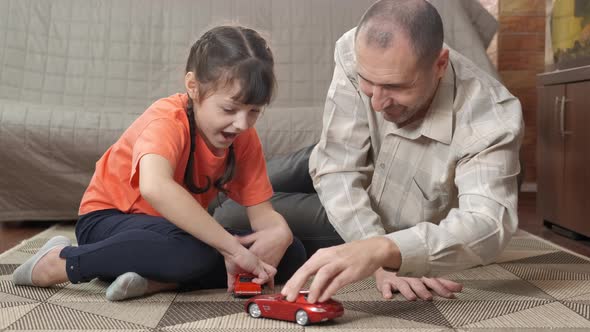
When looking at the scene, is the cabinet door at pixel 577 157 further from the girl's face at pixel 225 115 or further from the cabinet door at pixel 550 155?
the girl's face at pixel 225 115

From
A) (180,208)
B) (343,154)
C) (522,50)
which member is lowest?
(180,208)

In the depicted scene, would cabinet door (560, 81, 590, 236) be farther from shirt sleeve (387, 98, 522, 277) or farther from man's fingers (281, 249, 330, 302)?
man's fingers (281, 249, 330, 302)

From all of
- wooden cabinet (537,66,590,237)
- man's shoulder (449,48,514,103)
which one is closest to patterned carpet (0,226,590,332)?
man's shoulder (449,48,514,103)

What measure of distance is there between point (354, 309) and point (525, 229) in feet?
4.28

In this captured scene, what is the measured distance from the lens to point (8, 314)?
1.22 meters

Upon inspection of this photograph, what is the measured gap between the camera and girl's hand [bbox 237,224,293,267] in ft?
4.72

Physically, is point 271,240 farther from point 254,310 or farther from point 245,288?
point 254,310

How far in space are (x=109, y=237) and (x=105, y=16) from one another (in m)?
1.55

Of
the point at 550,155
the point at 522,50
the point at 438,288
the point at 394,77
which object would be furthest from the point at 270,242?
the point at 522,50

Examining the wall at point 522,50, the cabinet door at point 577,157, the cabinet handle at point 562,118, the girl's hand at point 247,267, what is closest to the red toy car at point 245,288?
the girl's hand at point 247,267

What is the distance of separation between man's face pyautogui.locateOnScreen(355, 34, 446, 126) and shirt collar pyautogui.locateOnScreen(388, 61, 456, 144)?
0.07 metres

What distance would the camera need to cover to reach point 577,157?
6.98ft

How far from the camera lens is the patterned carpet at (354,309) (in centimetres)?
115

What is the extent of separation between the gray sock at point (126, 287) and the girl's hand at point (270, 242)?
220 mm
